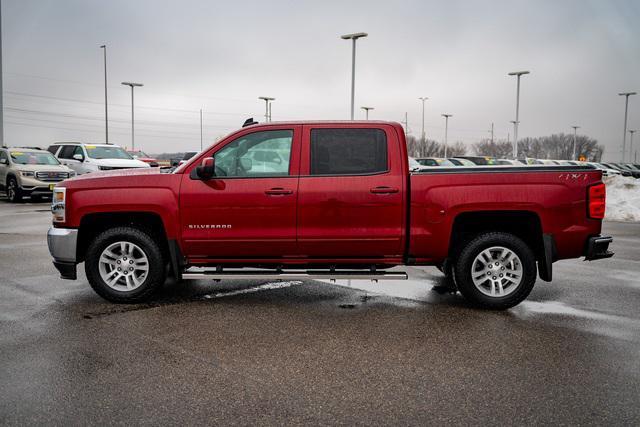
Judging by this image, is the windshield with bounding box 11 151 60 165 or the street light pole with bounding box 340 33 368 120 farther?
the street light pole with bounding box 340 33 368 120

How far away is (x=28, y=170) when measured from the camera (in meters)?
20.2

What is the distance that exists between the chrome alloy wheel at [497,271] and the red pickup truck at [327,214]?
1 centimetres

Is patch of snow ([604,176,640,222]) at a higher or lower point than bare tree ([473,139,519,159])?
lower

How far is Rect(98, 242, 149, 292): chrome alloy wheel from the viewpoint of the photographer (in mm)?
6266

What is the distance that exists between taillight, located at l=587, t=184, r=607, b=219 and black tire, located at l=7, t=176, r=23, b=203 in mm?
19209

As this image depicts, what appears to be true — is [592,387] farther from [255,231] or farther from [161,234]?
[161,234]

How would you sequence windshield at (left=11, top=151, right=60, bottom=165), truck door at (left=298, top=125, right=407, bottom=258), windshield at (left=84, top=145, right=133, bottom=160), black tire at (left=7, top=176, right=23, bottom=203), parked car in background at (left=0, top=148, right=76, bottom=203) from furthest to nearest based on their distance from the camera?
1. windshield at (left=84, top=145, right=133, bottom=160)
2. windshield at (left=11, top=151, right=60, bottom=165)
3. black tire at (left=7, top=176, right=23, bottom=203)
4. parked car in background at (left=0, top=148, right=76, bottom=203)
5. truck door at (left=298, top=125, right=407, bottom=258)

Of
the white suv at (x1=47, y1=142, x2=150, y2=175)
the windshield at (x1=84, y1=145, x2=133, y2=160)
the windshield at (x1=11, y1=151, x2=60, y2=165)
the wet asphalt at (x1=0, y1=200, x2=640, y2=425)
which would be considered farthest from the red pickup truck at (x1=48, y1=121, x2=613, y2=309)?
the windshield at (x1=84, y1=145, x2=133, y2=160)

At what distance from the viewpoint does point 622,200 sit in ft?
62.0

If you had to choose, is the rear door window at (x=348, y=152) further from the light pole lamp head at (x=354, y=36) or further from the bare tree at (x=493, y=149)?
the bare tree at (x=493, y=149)

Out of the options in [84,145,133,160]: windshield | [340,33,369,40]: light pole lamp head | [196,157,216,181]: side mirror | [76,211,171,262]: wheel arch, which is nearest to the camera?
[196,157,216,181]: side mirror

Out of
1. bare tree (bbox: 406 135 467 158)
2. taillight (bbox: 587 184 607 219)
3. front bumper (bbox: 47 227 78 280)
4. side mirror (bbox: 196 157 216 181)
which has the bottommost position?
front bumper (bbox: 47 227 78 280)

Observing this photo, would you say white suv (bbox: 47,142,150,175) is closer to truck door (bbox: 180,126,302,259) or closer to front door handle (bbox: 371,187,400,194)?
truck door (bbox: 180,126,302,259)

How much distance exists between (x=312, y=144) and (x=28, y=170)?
17.2 m
